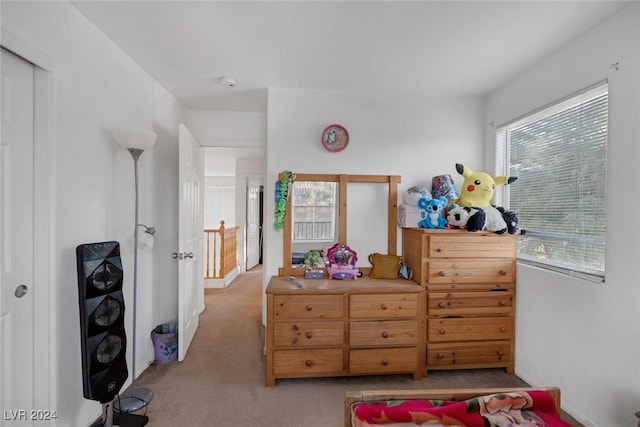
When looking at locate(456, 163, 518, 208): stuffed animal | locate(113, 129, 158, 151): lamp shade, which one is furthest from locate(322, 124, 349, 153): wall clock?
locate(113, 129, 158, 151): lamp shade

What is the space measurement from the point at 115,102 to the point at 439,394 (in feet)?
8.59

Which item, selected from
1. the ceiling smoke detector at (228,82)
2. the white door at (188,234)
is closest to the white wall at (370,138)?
the ceiling smoke detector at (228,82)

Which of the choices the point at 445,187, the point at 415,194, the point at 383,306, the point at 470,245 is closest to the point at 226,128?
the point at 415,194

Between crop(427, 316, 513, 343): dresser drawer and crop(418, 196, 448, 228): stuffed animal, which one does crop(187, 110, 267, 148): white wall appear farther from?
crop(427, 316, 513, 343): dresser drawer

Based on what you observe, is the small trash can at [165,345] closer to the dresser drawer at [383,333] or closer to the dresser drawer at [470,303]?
the dresser drawer at [383,333]

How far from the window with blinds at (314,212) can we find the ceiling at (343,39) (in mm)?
923

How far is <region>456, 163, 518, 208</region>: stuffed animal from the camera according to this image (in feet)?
7.60

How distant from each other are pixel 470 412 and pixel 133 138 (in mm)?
2351

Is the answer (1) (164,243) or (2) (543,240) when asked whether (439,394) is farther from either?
(1) (164,243)

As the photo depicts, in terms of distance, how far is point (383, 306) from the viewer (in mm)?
2209

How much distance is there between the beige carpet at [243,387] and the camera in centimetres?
185

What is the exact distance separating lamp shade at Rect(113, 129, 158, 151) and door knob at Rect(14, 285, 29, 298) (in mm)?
976

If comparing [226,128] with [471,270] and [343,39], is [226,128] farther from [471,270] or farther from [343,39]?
[471,270]

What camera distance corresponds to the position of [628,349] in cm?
156
